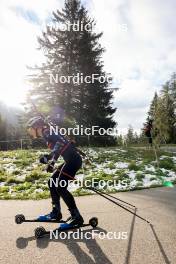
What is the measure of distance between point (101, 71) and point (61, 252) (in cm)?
3360

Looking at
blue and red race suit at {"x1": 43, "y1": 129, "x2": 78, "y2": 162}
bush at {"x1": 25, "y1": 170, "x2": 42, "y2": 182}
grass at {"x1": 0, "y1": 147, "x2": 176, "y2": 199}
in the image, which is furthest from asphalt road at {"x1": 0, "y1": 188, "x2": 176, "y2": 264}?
bush at {"x1": 25, "y1": 170, "x2": 42, "y2": 182}

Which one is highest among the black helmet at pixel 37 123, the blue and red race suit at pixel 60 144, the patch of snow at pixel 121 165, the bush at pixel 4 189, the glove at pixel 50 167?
the black helmet at pixel 37 123

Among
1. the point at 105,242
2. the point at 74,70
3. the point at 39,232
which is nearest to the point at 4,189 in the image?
the point at 39,232

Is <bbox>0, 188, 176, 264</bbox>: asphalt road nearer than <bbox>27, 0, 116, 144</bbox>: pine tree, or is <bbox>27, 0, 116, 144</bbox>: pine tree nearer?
<bbox>0, 188, 176, 264</bbox>: asphalt road

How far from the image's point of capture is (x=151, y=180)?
609 inches

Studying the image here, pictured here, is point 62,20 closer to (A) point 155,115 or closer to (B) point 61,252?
(A) point 155,115

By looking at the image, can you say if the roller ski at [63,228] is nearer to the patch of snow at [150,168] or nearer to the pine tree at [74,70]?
the patch of snow at [150,168]

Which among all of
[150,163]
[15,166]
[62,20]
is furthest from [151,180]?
[62,20]

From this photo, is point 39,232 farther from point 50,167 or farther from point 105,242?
point 50,167

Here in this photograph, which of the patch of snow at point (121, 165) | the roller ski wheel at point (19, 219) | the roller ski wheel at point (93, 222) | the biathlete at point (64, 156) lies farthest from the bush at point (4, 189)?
the patch of snow at point (121, 165)

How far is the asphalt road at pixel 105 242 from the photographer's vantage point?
5.30m

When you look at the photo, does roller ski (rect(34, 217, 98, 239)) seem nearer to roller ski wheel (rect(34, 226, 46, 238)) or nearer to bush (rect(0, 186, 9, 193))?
roller ski wheel (rect(34, 226, 46, 238))

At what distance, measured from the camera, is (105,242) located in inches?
243

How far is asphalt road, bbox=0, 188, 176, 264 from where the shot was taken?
5301 mm
